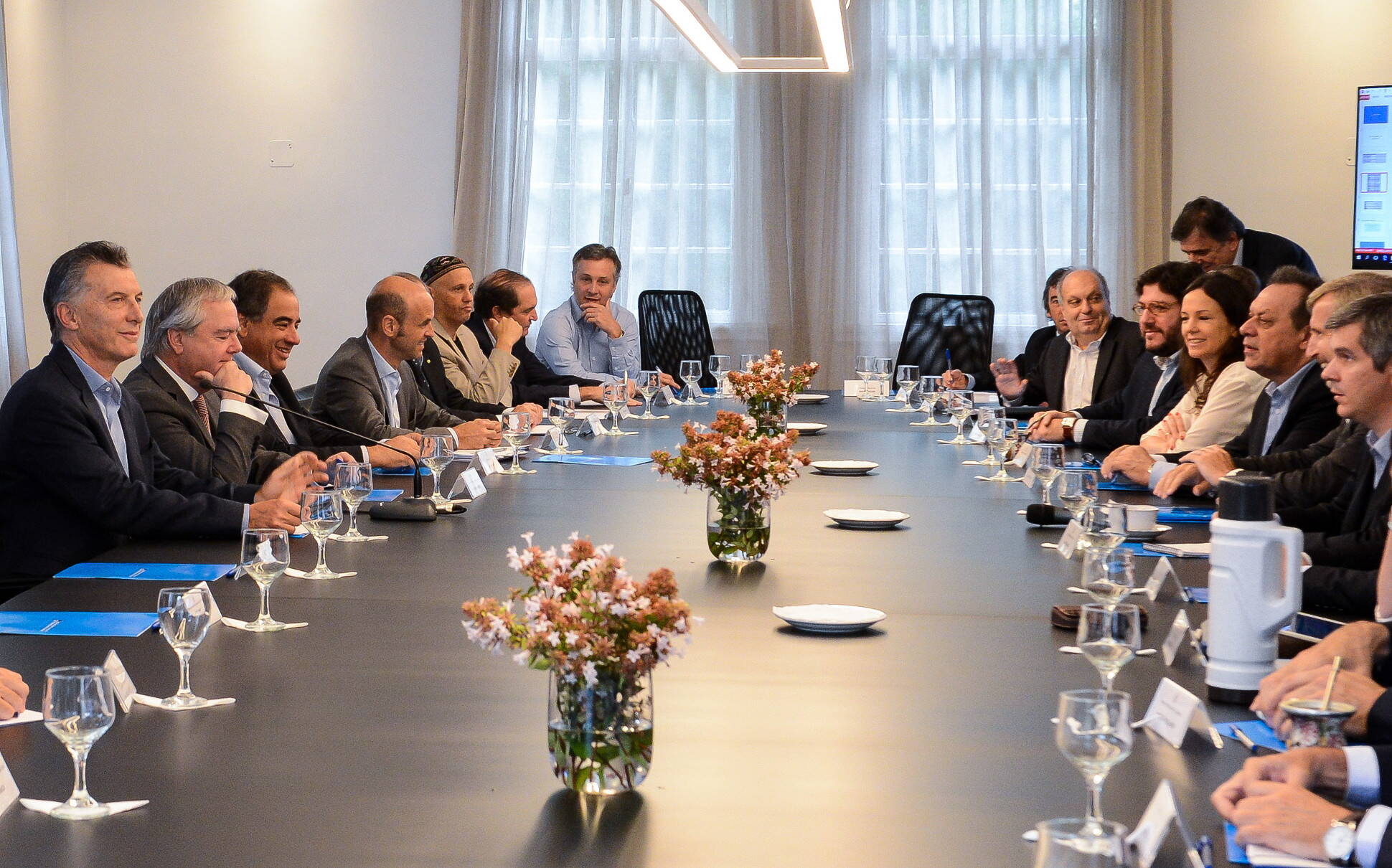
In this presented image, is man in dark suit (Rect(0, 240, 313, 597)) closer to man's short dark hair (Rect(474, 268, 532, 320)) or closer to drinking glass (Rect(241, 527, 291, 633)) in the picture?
drinking glass (Rect(241, 527, 291, 633))

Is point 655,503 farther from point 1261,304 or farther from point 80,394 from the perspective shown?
point 1261,304

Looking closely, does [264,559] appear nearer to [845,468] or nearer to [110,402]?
[110,402]

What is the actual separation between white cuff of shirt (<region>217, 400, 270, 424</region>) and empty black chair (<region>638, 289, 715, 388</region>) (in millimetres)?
4408

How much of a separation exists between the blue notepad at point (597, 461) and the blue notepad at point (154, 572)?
1667 millimetres

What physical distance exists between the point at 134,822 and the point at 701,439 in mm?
1414

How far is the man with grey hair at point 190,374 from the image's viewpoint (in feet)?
11.3

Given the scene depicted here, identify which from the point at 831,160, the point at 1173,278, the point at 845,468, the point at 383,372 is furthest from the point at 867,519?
the point at 831,160

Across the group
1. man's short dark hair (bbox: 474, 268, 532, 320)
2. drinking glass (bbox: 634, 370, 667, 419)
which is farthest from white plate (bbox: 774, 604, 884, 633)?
man's short dark hair (bbox: 474, 268, 532, 320)

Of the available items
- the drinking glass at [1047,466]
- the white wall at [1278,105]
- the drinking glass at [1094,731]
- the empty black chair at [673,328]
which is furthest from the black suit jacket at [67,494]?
the white wall at [1278,105]

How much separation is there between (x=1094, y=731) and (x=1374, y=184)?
5.93 metres

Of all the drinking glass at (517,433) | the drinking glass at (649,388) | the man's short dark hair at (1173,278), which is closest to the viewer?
the drinking glass at (517,433)

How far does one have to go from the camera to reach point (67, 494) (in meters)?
2.94

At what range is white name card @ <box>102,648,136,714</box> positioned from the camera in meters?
1.67

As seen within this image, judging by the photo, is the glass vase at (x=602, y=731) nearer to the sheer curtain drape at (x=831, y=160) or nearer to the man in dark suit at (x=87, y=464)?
the man in dark suit at (x=87, y=464)
